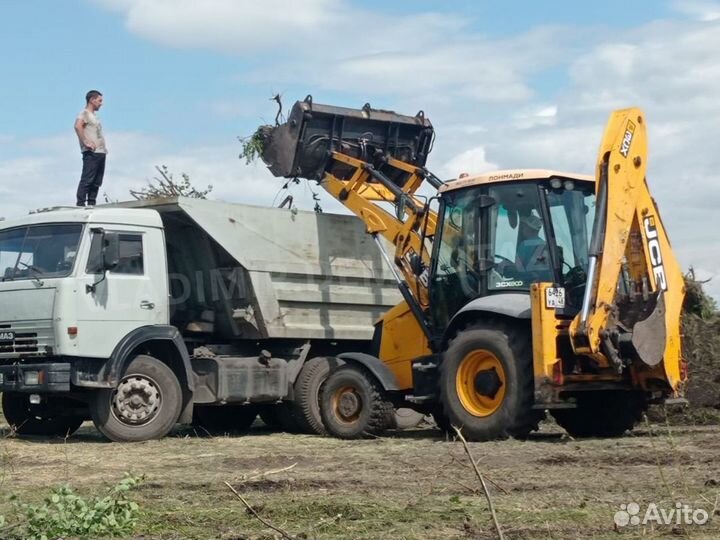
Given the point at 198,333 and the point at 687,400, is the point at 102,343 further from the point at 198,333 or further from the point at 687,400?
the point at 687,400

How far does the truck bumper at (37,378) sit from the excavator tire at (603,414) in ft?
17.2

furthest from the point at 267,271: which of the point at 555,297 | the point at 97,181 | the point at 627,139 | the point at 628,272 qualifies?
the point at 627,139

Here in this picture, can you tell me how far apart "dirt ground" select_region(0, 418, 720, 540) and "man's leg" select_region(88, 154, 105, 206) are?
309 cm

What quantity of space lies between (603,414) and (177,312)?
17.2 feet

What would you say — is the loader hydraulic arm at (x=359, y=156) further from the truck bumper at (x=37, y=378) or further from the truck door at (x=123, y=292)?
the truck bumper at (x=37, y=378)

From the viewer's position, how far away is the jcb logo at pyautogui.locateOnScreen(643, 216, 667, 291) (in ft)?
39.4

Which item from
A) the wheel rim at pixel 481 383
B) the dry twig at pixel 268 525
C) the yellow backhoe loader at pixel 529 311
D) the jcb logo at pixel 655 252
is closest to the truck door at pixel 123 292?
the yellow backhoe loader at pixel 529 311

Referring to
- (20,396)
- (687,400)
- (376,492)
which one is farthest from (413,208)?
(376,492)

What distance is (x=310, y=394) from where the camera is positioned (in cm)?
1488

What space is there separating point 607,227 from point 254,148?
19.1 ft

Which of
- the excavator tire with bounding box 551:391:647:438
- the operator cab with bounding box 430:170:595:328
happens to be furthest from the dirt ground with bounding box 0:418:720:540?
the operator cab with bounding box 430:170:595:328

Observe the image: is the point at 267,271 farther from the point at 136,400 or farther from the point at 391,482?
the point at 391,482

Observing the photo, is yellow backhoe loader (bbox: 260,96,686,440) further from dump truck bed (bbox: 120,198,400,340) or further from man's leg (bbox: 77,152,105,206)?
man's leg (bbox: 77,152,105,206)

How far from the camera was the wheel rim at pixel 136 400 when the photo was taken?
13352mm
